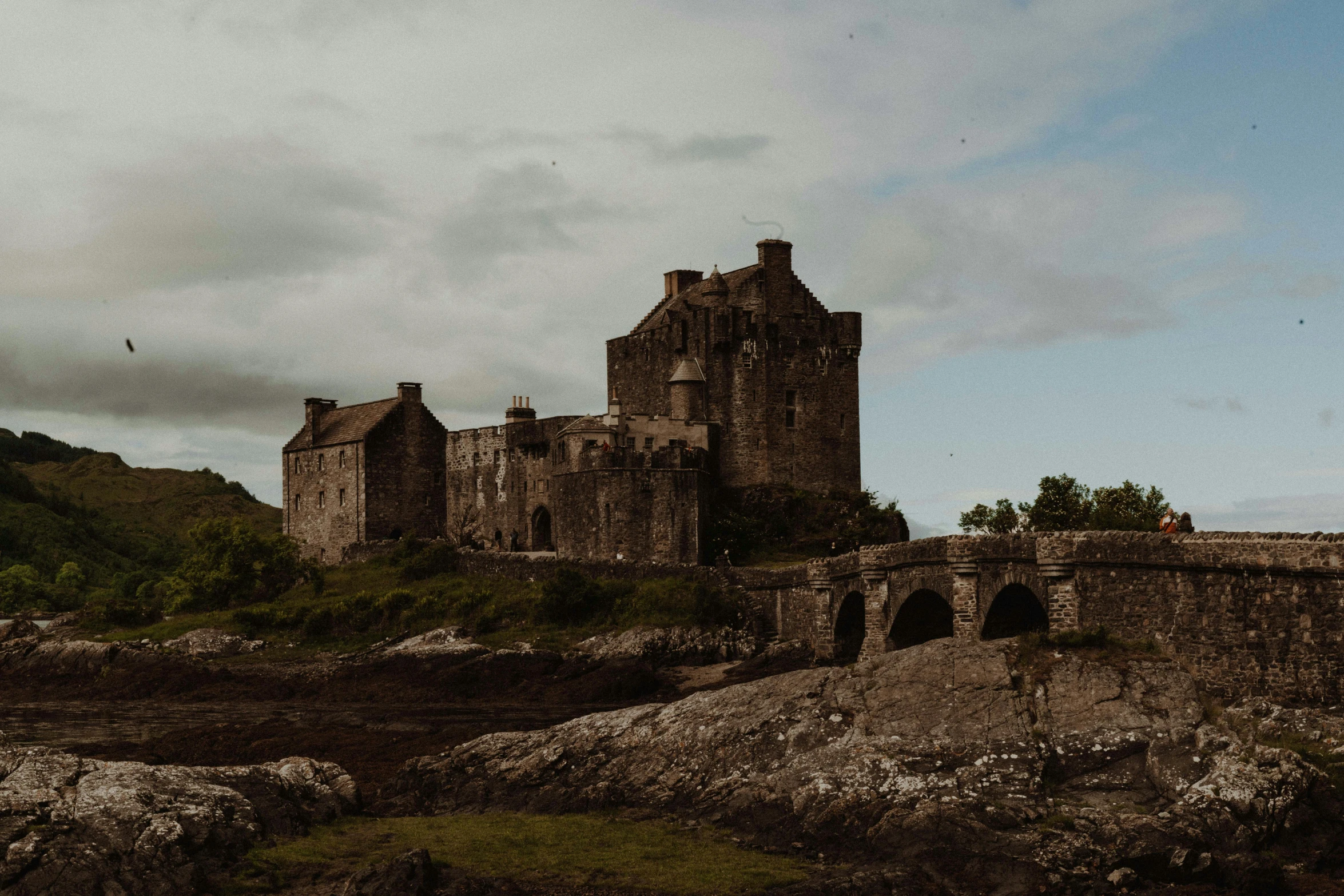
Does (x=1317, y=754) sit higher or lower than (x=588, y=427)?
lower

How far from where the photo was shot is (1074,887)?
2053cm

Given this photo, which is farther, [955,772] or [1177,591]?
[1177,591]

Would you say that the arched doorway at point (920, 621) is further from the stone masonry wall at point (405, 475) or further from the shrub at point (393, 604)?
the stone masonry wall at point (405, 475)

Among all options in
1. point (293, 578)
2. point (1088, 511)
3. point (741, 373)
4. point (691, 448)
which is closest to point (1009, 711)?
point (1088, 511)

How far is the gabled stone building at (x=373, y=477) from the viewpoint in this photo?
2741 inches

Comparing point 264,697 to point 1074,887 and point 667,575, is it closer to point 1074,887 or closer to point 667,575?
point 667,575

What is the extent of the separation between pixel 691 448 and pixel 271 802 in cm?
3456

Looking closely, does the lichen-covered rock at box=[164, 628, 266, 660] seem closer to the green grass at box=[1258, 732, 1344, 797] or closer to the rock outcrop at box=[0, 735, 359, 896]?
the rock outcrop at box=[0, 735, 359, 896]

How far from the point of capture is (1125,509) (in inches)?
1962

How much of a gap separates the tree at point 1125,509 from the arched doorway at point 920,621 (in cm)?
1026

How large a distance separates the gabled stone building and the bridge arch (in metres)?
30.3

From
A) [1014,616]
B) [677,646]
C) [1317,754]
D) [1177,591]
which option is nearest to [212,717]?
[677,646]

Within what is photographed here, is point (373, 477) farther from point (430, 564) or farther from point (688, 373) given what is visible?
point (688, 373)

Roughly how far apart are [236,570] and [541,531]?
13440 mm
